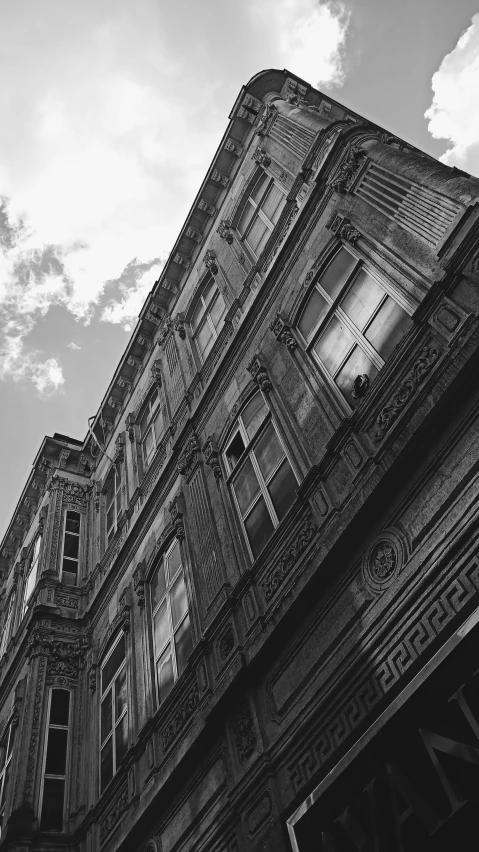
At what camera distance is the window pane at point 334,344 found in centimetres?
782

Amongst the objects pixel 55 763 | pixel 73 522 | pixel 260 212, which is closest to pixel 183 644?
pixel 55 763

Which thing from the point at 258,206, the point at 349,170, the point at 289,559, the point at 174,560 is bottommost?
the point at 289,559

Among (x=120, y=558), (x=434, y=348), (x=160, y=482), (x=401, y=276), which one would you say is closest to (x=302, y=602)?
(x=434, y=348)

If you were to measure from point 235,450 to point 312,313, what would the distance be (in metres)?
2.28

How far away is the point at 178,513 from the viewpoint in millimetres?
10445

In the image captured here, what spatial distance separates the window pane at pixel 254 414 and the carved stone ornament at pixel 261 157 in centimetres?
594

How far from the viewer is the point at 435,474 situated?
540cm

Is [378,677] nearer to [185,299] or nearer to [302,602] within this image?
[302,602]

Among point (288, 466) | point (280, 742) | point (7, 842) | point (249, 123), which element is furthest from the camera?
point (249, 123)

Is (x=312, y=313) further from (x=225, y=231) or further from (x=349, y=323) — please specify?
(x=225, y=231)

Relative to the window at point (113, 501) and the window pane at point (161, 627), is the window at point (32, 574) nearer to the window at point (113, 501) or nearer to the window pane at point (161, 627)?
the window at point (113, 501)

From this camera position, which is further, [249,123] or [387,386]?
[249,123]

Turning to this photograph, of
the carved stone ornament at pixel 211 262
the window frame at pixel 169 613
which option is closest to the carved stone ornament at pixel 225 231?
the carved stone ornament at pixel 211 262

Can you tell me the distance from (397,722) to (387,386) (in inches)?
125
